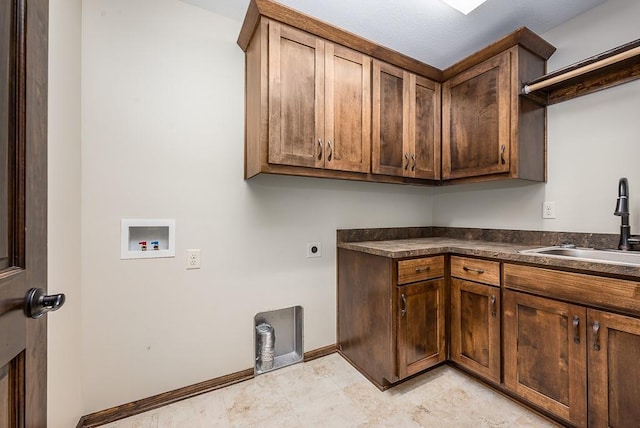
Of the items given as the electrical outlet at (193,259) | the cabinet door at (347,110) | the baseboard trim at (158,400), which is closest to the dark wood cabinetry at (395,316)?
the cabinet door at (347,110)

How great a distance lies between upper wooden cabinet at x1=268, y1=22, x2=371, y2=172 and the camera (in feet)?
5.28

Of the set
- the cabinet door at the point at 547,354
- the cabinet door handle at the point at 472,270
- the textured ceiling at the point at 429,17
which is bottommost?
the cabinet door at the point at 547,354

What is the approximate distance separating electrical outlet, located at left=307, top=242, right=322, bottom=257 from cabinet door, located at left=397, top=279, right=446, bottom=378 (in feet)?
2.31

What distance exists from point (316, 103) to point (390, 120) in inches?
23.9

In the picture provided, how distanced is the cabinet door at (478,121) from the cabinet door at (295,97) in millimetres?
1145

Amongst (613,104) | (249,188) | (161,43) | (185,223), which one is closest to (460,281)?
(613,104)

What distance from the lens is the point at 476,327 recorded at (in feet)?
5.90

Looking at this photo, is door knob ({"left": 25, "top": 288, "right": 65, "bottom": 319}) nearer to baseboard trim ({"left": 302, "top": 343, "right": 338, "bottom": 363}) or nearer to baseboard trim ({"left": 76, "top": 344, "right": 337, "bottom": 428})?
baseboard trim ({"left": 76, "top": 344, "right": 337, "bottom": 428})

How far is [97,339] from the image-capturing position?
1.50m

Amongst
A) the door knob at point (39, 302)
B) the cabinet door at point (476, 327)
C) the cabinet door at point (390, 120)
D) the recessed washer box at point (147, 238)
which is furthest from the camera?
the cabinet door at point (390, 120)

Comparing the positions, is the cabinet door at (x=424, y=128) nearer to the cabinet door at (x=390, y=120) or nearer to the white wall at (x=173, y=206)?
the cabinet door at (x=390, y=120)

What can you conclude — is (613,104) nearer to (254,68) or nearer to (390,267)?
(390,267)

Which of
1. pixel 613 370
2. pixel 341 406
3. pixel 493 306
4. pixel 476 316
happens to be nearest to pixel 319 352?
pixel 341 406

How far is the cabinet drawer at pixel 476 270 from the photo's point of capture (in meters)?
1.70
